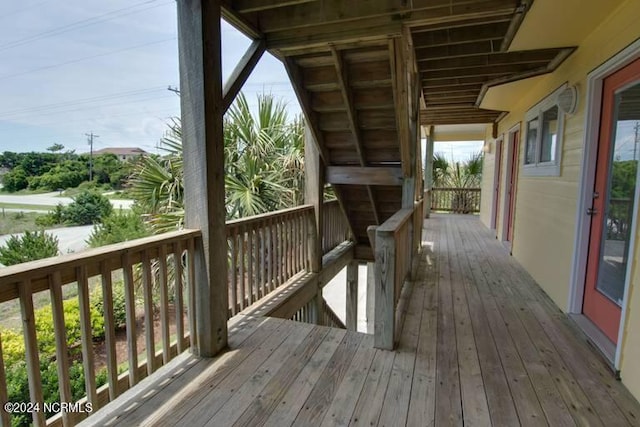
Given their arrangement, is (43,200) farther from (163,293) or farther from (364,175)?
(364,175)

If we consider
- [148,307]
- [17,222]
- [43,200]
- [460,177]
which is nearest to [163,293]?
[148,307]

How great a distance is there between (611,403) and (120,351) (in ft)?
14.0

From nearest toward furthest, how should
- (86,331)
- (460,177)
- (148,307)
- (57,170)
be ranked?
(86,331) → (148,307) → (57,170) → (460,177)

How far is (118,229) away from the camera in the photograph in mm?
3863

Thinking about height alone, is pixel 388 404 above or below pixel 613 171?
below

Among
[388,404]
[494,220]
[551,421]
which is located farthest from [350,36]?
[494,220]

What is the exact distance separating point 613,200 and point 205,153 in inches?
111

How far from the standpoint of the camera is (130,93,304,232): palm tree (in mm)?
3951

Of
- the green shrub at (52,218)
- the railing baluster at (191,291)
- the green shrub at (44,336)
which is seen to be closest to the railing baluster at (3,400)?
the railing baluster at (191,291)

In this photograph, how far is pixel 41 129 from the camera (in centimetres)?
409

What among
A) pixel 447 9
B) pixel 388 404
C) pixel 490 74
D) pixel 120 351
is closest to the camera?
pixel 388 404

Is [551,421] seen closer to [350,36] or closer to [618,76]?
[618,76]

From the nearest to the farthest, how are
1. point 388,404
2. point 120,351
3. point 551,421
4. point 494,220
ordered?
point 551,421
point 388,404
point 120,351
point 494,220

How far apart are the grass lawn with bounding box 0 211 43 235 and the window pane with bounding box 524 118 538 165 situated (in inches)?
223
